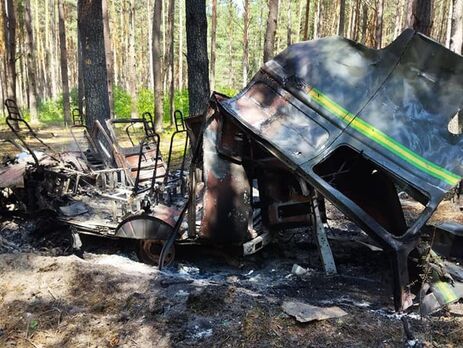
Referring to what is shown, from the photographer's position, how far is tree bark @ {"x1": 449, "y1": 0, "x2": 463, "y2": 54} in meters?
9.29

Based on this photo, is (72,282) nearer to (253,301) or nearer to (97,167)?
(253,301)

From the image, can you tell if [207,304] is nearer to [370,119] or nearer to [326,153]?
[326,153]

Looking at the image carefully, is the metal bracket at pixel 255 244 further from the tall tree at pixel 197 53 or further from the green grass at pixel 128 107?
the green grass at pixel 128 107

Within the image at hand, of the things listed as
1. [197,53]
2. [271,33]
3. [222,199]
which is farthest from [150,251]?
[271,33]

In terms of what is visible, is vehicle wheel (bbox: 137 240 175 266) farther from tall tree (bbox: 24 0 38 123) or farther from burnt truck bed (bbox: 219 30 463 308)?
tall tree (bbox: 24 0 38 123)

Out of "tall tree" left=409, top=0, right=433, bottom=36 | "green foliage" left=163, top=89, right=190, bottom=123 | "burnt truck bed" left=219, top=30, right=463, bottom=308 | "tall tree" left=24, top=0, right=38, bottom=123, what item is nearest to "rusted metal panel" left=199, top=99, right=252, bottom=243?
"burnt truck bed" left=219, top=30, right=463, bottom=308

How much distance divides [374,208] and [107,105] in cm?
764

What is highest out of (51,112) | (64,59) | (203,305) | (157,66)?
(203,305)

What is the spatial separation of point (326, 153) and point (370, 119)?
60 cm

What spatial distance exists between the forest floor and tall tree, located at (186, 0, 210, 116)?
4.37 meters

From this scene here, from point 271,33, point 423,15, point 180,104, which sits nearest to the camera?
point 423,15

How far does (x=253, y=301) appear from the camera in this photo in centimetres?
390

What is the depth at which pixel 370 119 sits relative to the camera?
449cm

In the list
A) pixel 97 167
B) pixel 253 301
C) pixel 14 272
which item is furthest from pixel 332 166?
pixel 97 167
